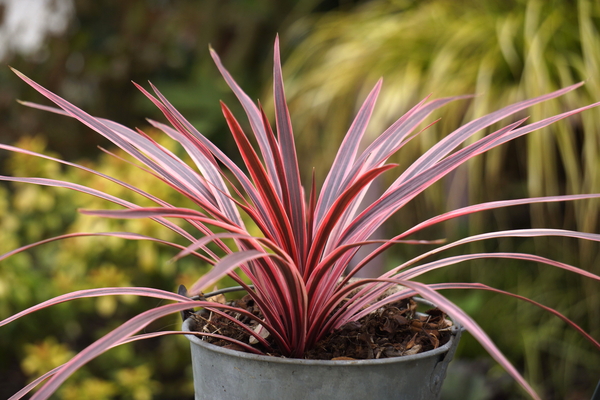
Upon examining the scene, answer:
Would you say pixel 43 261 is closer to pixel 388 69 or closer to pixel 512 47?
pixel 388 69

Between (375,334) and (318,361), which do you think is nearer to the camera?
(318,361)

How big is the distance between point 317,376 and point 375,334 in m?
0.14

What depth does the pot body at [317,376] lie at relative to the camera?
0.52 metres

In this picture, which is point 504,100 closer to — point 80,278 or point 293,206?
point 293,206

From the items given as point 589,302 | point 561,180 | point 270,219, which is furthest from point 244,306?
point 561,180

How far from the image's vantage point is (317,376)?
0.52 m

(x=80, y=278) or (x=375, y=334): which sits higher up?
(x=80, y=278)

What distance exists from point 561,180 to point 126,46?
2805 millimetres

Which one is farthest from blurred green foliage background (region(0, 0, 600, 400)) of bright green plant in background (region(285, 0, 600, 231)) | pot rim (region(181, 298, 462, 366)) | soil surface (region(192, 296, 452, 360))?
pot rim (region(181, 298, 462, 366))

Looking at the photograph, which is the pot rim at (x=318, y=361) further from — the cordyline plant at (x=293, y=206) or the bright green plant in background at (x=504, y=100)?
the bright green plant in background at (x=504, y=100)

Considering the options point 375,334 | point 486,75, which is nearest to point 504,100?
point 486,75

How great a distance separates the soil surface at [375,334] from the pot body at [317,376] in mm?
37

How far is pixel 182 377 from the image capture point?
1.93 meters

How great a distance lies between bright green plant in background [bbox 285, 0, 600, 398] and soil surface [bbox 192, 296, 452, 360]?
2.83 ft
